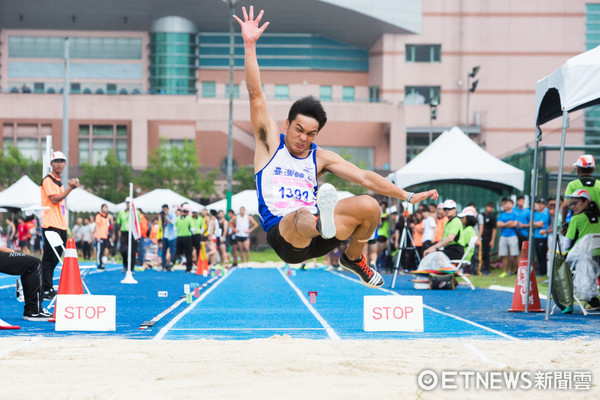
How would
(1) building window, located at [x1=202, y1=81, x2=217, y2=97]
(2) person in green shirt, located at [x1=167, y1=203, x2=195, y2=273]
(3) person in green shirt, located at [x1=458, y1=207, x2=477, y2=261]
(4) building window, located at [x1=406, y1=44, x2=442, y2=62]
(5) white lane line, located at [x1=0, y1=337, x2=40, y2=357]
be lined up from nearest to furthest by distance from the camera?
(5) white lane line, located at [x1=0, y1=337, x2=40, y2=357]
(3) person in green shirt, located at [x1=458, y1=207, x2=477, y2=261]
(2) person in green shirt, located at [x1=167, y1=203, x2=195, y2=273]
(4) building window, located at [x1=406, y1=44, x2=442, y2=62]
(1) building window, located at [x1=202, y1=81, x2=217, y2=97]

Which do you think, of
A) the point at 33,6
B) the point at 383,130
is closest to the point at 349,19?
the point at 383,130

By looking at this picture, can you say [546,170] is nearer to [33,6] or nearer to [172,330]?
[172,330]

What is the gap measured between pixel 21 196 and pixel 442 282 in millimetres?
19554

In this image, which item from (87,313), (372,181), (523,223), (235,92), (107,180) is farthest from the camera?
(235,92)

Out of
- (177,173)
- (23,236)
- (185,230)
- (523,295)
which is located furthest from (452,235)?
(177,173)

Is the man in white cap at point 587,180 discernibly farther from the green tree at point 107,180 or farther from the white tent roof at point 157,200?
the green tree at point 107,180

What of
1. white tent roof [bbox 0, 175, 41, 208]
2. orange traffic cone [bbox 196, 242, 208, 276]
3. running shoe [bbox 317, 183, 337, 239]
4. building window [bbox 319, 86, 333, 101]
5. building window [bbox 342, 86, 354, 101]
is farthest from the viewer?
building window [bbox 342, 86, 354, 101]

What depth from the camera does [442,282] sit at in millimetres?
A: 16031

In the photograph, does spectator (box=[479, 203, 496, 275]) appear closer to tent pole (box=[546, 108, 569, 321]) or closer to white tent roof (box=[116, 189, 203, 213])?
tent pole (box=[546, 108, 569, 321])

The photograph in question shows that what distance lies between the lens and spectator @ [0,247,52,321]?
9297 millimetres

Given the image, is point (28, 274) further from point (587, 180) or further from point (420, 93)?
point (420, 93)

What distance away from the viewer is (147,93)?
2416 inches

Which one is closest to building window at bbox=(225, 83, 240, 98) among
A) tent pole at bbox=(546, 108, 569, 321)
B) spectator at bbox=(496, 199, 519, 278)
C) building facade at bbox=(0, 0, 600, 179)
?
building facade at bbox=(0, 0, 600, 179)

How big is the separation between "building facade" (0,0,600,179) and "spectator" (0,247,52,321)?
162ft
